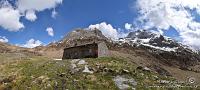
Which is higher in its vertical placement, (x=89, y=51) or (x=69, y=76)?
(x=89, y=51)

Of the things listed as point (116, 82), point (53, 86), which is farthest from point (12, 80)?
point (116, 82)

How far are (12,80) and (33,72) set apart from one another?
4.30 meters

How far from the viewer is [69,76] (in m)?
63.9

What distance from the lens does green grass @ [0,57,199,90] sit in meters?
61.2

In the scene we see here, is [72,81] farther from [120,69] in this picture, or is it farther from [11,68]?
[11,68]

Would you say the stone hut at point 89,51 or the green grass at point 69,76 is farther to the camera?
the stone hut at point 89,51

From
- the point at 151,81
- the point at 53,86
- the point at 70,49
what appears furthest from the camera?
the point at 70,49

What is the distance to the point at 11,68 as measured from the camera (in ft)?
237

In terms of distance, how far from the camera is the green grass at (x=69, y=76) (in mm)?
61213

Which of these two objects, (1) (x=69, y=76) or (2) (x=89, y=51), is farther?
(2) (x=89, y=51)

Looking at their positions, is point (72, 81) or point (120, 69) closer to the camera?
point (72, 81)

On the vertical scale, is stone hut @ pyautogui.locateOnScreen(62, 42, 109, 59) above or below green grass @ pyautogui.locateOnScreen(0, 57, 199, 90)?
above

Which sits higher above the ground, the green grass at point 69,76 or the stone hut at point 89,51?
the stone hut at point 89,51

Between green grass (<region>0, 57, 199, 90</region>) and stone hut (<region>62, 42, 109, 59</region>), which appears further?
stone hut (<region>62, 42, 109, 59</region>)
